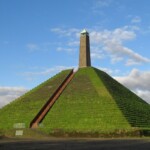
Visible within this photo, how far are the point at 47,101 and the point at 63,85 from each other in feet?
27.7

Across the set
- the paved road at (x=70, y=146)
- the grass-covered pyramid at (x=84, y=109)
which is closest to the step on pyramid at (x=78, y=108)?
the grass-covered pyramid at (x=84, y=109)

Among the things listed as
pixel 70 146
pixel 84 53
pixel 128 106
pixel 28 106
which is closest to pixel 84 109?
pixel 128 106

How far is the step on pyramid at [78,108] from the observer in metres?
46.5

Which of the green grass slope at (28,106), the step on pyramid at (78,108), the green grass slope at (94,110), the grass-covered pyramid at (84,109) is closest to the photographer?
the green grass slope at (94,110)

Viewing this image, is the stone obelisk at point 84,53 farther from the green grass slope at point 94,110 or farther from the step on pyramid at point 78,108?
the green grass slope at point 94,110

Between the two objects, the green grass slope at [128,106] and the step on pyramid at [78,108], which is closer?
the step on pyramid at [78,108]

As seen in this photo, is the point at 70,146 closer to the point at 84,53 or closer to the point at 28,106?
the point at 28,106

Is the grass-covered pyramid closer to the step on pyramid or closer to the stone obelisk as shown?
the step on pyramid

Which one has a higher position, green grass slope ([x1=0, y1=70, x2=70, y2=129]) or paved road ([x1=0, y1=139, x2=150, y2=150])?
green grass slope ([x1=0, y1=70, x2=70, y2=129])

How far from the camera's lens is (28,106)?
5725 cm

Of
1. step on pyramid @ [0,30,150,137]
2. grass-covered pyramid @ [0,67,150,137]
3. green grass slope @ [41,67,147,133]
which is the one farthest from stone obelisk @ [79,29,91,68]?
green grass slope @ [41,67,147,133]

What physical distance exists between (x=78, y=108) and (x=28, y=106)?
970cm

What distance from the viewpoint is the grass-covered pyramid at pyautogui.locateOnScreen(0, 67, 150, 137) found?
45.9 metres

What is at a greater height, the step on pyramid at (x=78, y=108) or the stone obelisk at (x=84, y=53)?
the stone obelisk at (x=84, y=53)
